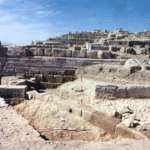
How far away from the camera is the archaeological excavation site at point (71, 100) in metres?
3.60

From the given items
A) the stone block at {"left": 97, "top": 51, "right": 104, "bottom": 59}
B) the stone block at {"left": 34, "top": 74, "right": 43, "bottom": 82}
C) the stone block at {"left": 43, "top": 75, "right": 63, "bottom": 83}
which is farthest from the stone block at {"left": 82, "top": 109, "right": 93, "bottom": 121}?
the stone block at {"left": 97, "top": 51, "right": 104, "bottom": 59}

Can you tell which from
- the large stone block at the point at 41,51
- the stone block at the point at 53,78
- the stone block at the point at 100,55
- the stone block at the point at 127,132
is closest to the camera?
the stone block at the point at 127,132

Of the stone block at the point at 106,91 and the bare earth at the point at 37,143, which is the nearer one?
the bare earth at the point at 37,143

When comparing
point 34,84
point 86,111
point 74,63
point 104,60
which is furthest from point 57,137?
point 104,60

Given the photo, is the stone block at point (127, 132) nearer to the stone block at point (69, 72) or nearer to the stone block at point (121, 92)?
the stone block at point (121, 92)

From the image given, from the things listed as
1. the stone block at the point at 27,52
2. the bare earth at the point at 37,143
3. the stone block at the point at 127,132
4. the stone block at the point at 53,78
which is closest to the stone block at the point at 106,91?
the stone block at the point at 127,132

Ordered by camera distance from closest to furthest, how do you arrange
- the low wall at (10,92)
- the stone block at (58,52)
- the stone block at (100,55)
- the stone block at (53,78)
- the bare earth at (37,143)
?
the bare earth at (37,143) < the low wall at (10,92) < the stone block at (53,78) < the stone block at (100,55) < the stone block at (58,52)

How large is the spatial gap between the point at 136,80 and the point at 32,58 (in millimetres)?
6184

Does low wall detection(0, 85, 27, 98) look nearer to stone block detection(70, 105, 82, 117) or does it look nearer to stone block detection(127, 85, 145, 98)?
stone block detection(70, 105, 82, 117)

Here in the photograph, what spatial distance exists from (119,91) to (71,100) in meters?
1.91

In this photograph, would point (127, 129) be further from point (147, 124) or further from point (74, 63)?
point (74, 63)

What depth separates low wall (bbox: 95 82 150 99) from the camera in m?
5.55

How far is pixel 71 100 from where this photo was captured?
19.4 feet

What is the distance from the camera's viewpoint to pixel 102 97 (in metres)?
5.57
